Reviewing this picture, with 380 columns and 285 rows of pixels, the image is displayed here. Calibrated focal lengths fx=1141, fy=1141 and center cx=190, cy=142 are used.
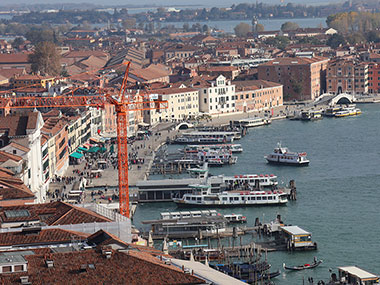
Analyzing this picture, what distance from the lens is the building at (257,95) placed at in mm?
38125

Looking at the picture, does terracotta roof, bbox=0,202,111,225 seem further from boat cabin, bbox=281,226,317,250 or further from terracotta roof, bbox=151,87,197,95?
terracotta roof, bbox=151,87,197,95

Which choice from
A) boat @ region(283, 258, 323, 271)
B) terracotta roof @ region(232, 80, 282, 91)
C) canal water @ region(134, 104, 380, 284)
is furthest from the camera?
terracotta roof @ region(232, 80, 282, 91)

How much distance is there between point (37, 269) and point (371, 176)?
15032mm

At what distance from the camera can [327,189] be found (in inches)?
848

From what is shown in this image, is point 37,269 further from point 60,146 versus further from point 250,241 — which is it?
point 60,146

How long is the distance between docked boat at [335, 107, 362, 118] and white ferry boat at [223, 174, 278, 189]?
14.5 metres

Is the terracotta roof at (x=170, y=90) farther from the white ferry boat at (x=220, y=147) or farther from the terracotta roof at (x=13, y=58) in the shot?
the terracotta roof at (x=13, y=58)

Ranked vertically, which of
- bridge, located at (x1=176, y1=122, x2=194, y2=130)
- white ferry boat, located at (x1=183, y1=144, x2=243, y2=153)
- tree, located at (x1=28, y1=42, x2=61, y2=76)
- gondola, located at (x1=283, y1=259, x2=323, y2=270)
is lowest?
gondola, located at (x1=283, y1=259, x2=323, y2=270)

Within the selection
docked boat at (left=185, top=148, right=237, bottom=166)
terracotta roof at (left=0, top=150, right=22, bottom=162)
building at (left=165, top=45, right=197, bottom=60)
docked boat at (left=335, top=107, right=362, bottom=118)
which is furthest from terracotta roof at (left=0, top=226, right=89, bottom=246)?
building at (left=165, top=45, right=197, bottom=60)

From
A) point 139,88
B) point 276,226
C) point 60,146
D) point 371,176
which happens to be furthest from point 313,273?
point 139,88

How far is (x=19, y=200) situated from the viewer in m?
15.3

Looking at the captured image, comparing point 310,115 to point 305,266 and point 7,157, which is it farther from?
point 305,266

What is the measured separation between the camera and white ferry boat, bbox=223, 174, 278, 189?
2205cm

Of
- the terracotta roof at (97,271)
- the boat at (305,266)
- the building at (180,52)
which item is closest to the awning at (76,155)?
the boat at (305,266)
